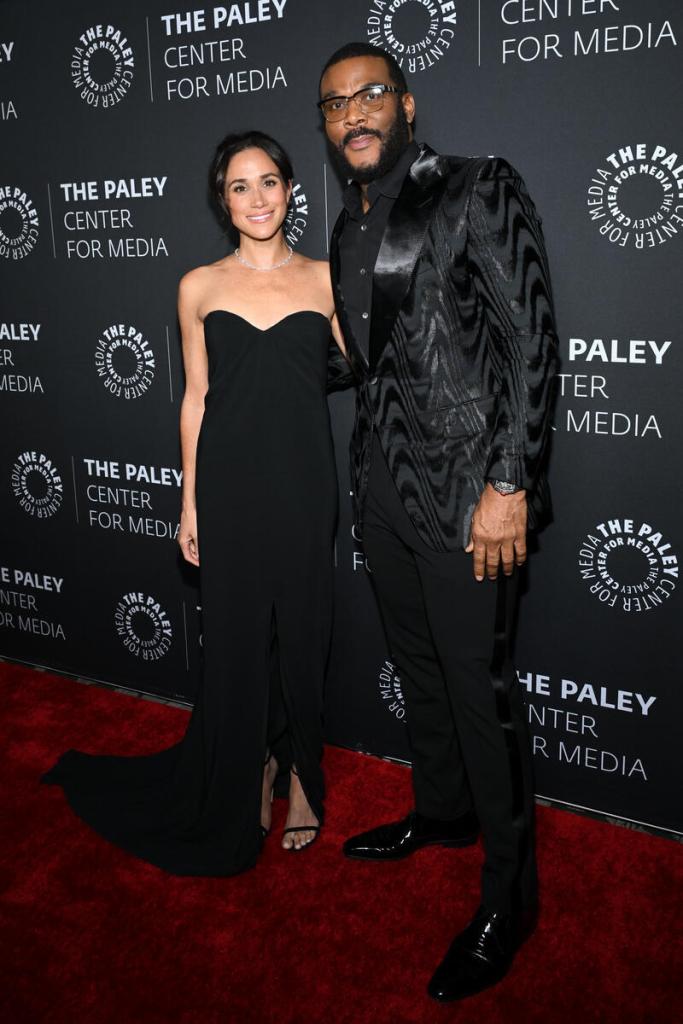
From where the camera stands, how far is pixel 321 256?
2633mm

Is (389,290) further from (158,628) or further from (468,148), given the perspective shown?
(158,628)

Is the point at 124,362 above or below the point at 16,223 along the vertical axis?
below

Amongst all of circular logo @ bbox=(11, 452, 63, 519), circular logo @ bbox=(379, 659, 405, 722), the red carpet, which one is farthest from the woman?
circular logo @ bbox=(11, 452, 63, 519)

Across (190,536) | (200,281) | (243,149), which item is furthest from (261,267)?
(190,536)

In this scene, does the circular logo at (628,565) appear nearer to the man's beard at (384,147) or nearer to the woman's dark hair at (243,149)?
the man's beard at (384,147)

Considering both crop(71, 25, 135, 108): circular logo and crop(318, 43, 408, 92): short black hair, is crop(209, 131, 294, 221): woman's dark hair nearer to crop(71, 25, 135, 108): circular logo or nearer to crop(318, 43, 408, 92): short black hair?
crop(318, 43, 408, 92): short black hair

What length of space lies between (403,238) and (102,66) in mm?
1570

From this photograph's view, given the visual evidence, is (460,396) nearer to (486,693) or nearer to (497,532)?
(497,532)

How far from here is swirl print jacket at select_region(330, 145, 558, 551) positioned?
1799mm

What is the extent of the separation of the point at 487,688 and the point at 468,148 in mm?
1392

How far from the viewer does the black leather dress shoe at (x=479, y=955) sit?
195 cm

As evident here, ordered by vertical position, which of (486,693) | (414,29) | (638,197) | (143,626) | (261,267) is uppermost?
(414,29)

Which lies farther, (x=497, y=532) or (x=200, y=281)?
(x=200, y=281)

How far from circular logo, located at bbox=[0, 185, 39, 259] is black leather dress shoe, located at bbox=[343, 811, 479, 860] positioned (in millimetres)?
2328
